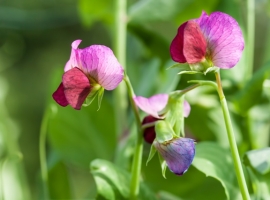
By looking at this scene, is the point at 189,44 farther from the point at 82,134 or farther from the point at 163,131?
the point at 82,134

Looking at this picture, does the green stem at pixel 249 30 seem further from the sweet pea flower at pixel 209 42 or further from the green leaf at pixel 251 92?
the sweet pea flower at pixel 209 42

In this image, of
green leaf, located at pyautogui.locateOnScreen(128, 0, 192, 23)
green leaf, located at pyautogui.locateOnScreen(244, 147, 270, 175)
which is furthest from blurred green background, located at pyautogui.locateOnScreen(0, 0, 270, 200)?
green leaf, located at pyautogui.locateOnScreen(244, 147, 270, 175)

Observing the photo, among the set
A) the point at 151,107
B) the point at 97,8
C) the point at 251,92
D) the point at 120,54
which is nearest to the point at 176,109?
the point at 151,107

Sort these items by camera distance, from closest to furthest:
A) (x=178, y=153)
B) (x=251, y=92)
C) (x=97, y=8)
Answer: (x=178, y=153)
(x=251, y=92)
(x=97, y=8)

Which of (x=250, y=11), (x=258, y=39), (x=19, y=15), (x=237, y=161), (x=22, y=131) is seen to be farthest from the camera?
(x=258, y=39)

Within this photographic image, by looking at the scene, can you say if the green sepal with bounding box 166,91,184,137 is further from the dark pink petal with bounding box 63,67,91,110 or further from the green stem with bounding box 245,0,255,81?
the green stem with bounding box 245,0,255,81

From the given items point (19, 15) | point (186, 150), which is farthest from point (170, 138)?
point (19, 15)

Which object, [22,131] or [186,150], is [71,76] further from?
[22,131]
